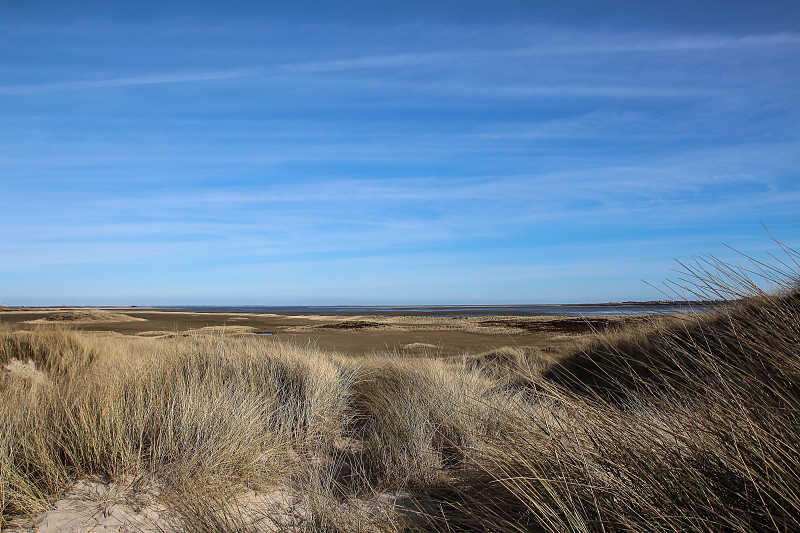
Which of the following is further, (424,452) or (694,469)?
(424,452)

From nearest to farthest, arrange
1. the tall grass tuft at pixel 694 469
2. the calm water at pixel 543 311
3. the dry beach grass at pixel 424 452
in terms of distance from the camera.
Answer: the tall grass tuft at pixel 694 469 → the dry beach grass at pixel 424 452 → the calm water at pixel 543 311

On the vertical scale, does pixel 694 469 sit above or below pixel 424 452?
above

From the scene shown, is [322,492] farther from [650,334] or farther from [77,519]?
[650,334]

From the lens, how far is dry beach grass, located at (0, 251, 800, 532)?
6.62 ft

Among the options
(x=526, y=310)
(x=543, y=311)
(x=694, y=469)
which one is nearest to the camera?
(x=694, y=469)

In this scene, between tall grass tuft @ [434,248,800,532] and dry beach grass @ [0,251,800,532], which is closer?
tall grass tuft @ [434,248,800,532]

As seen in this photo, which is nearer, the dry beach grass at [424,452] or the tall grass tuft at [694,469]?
the tall grass tuft at [694,469]

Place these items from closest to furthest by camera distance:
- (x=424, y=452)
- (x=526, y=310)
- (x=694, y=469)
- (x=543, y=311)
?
1. (x=694, y=469)
2. (x=424, y=452)
3. (x=543, y=311)
4. (x=526, y=310)

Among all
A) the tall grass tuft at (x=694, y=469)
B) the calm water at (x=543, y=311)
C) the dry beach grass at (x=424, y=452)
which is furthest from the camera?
the calm water at (x=543, y=311)

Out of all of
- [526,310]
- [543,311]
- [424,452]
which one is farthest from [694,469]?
[526,310]

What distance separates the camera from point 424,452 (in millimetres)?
4129

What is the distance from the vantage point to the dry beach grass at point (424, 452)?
2.02 m

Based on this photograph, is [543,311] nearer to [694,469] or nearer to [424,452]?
[424,452]

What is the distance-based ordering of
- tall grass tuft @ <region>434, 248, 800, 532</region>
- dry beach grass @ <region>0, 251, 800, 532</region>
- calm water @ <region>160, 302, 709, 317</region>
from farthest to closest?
calm water @ <region>160, 302, 709, 317</region>
dry beach grass @ <region>0, 251, 800, 532</region>
tall grass tuft @ <region>434, 248, 800, 532</region>
